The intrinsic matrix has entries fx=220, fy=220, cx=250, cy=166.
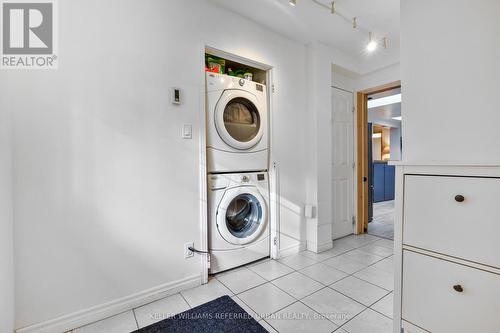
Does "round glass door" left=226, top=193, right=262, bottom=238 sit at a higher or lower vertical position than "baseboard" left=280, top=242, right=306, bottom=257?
higher

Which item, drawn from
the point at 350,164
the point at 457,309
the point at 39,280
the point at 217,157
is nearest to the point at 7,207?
the point at 39,280

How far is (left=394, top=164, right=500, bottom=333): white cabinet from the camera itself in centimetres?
80

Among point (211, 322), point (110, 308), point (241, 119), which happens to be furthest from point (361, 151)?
point (110, 308)

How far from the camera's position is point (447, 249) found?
2.96 ft

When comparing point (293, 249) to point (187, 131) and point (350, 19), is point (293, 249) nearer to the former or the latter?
point (187, 131)

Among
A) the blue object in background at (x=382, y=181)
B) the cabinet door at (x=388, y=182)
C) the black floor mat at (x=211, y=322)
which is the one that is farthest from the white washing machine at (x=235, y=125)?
the cabinet door at (x=388, y=182)

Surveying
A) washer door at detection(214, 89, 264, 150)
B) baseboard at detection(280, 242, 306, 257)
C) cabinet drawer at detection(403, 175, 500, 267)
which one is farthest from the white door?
cabinet drawer at detection(403, 175, 500, 267)

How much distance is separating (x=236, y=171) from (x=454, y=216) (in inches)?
62.3

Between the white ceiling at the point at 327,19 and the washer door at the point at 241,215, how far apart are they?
1649 mm

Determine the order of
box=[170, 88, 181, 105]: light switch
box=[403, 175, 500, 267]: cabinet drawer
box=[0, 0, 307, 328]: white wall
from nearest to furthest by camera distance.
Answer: box=[403, 175, 500, 267]: cabinet drawer, box=[0, 0, 307, 328]: white wall, box=[170, 88, 181, 105]: light switch

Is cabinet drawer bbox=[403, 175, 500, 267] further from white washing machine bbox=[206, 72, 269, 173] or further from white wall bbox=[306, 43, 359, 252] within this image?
white wall bbox=[306, 43, 359, 252]

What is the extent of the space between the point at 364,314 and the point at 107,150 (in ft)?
6.76

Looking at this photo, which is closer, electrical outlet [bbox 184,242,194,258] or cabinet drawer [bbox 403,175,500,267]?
cabinet drawer [bbox 403,175,500,267]

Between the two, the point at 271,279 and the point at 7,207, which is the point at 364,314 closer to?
the point at 271,279
